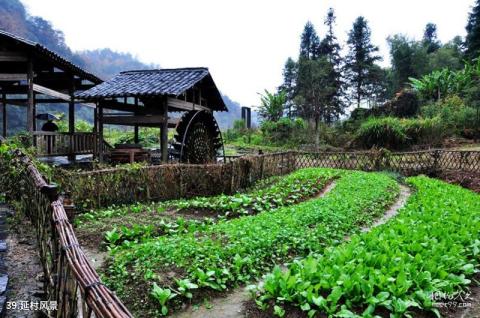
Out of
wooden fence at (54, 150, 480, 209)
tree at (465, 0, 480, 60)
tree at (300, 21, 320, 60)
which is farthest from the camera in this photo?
tree at (300, 21, 320, 60)

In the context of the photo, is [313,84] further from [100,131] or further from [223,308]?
[223,308]

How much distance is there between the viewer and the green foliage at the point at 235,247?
15.7ft

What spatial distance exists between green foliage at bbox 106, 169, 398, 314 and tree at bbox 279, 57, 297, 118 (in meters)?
34.6

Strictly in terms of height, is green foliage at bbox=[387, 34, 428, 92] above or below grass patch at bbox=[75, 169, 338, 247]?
above

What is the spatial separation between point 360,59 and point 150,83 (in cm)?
2744

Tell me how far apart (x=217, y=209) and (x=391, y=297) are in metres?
5.76

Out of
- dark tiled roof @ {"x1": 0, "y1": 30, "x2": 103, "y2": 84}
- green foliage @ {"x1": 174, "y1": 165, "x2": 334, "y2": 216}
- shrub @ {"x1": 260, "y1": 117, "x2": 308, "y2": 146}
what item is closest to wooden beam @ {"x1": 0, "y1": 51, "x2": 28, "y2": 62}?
dark tiled roof @ {"x1": 0, "y1": 30, "x2": 103, "y2": 84}

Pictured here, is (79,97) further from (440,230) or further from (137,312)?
(440,230)

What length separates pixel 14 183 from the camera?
5.91 m

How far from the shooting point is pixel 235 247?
5.61 metres

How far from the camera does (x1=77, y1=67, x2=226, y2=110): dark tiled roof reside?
13852mm

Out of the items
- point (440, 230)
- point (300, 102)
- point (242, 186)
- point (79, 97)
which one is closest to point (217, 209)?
point (242, 186)

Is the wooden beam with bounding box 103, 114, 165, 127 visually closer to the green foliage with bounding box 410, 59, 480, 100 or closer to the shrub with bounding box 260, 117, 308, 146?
the shrub with bounding box 260, 117, 308, 146

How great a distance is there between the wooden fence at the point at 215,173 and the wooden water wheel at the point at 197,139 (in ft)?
12.3
